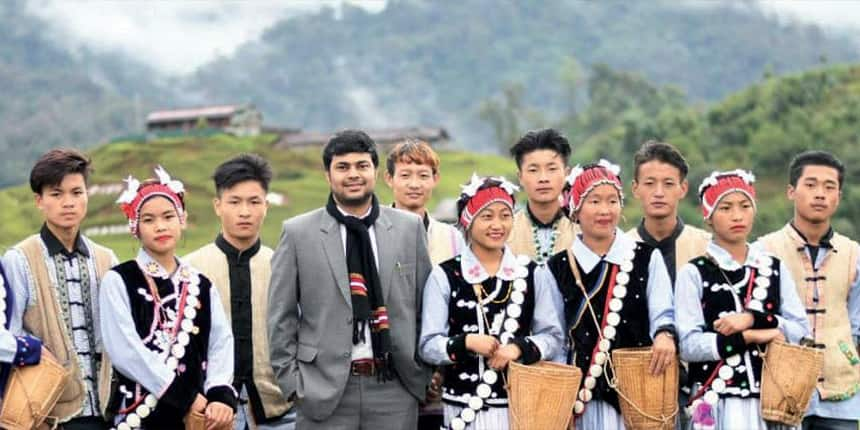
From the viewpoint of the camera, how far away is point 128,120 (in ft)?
321

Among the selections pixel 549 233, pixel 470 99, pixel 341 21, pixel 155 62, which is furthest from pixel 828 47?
pixel 549 233

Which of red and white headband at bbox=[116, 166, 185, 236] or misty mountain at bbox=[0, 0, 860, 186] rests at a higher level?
misty mountain at bbox=[0, 0, 860, 186]

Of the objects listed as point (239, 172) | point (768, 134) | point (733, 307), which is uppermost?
point (768, 134)

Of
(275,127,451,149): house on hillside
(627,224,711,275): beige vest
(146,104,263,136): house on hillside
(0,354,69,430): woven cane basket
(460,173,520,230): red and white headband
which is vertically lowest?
(0,354,69,430): woven cane basket

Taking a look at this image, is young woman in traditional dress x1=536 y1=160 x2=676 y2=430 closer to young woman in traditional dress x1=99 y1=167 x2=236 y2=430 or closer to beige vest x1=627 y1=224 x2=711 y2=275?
beige vest x1=627 y1=224 x2=711 y2=275

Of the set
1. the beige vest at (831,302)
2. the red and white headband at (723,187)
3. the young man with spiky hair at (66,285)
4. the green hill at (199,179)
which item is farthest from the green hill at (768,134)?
the young man with spiky hair at (66,285)

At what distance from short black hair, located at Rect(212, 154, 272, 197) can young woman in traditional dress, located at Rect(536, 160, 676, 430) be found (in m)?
1.56

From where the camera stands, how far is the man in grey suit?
16.4 feet

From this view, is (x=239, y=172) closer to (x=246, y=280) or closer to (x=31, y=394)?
(x=246, y=280)

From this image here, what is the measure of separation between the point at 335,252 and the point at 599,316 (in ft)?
4.25

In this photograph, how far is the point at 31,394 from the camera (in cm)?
466

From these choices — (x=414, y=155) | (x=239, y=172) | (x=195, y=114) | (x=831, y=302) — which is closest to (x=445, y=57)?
(x=195, y=114)

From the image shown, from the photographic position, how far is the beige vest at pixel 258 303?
545cm

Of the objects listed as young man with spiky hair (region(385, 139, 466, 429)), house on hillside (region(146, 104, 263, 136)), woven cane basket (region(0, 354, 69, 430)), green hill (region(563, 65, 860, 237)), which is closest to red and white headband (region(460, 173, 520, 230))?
young man with spiky hair (region(385, 139, 466, 429))
